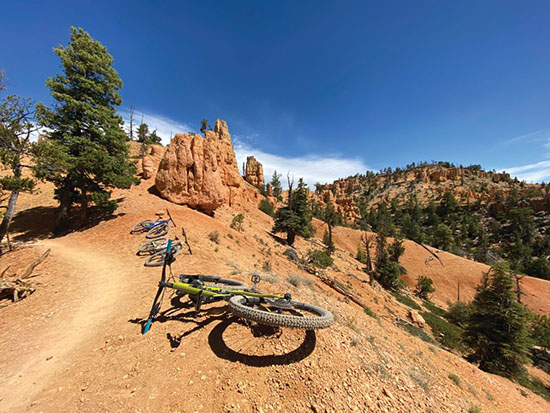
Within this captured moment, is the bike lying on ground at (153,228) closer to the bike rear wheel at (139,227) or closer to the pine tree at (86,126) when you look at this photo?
the bike rear wheel at (139,227)

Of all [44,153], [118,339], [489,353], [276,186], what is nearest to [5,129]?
[44,153]

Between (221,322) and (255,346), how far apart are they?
1138 millimetres

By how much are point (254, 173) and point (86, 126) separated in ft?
222

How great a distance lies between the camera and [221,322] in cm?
494

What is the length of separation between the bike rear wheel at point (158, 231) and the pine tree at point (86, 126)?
208 inches

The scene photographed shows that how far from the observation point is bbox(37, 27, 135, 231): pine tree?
1359cm

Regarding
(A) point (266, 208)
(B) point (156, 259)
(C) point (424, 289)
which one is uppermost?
(A) point (266, 208)

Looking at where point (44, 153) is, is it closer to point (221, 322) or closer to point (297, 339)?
point (221, 322)

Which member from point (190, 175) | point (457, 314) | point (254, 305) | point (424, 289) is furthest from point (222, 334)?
point (424, 289)

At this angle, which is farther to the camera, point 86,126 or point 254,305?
point 86,126

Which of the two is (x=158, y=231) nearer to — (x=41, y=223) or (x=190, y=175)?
(x=190, y=175)

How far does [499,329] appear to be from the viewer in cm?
1333

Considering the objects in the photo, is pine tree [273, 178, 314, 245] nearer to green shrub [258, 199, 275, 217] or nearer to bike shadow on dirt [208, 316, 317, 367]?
green shrub [258, 199, 275, 217]

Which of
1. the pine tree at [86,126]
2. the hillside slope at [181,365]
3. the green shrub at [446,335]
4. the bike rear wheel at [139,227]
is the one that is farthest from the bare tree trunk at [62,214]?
the green shrub at [446,335]
